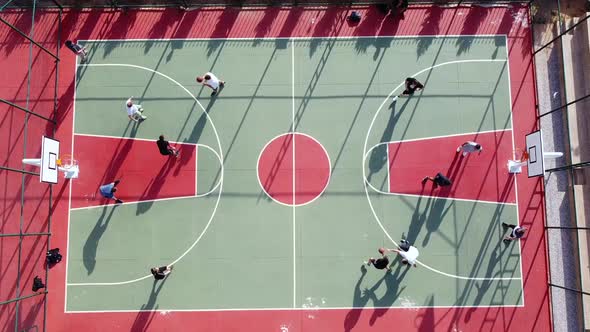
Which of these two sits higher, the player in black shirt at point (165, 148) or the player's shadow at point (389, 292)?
the player in black shirt at point (165, 148)

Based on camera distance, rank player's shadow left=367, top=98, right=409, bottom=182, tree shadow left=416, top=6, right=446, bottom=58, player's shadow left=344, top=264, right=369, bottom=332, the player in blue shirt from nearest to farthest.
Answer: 1. the player in blue shirt
2. player's shadow left=344, top=264, right=369, bottom=332
3. player's shadow left=367, top=98, right=409, bottom=182
4. tree shadow left=416, top=6, right=446, bottom=58

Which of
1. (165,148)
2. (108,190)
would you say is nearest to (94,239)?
(108,190)

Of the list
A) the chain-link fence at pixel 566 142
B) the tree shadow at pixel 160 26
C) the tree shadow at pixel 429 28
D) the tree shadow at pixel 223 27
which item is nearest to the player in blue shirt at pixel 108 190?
the tree shadow at pixel 160 26

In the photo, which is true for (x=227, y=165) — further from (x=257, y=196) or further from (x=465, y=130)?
(x=465, y=130)

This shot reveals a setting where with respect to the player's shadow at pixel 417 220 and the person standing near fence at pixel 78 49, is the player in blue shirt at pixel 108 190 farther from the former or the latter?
the player's shadow at pixel 417 220

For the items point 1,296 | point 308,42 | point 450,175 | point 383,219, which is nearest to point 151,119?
point 308,42

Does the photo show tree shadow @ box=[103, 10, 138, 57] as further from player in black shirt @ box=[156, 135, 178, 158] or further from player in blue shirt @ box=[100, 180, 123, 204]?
player in blue shirt @ box=[100, 180, 123, 204]

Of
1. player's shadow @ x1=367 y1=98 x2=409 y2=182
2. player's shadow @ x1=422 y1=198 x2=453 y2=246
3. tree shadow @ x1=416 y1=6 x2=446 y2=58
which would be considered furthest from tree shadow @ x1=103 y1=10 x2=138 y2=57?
player's shadow @ x1=422 y1=198 x2=453 y2=246
